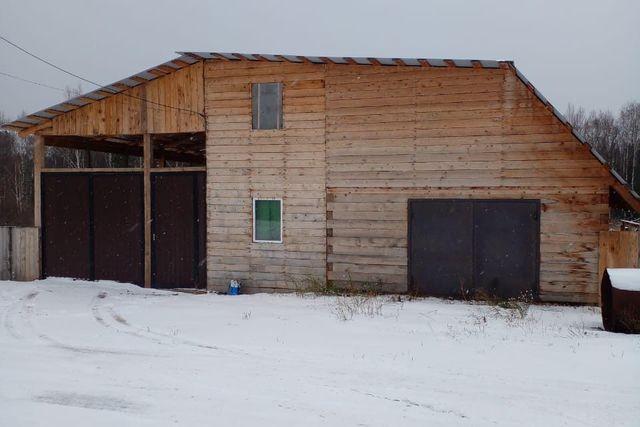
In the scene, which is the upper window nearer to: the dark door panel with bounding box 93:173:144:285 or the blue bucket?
the dark door panel with bounding box 93:173:144:285

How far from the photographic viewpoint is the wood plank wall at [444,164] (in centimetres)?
1209

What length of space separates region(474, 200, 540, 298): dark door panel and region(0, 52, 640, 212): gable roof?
182 centimetres

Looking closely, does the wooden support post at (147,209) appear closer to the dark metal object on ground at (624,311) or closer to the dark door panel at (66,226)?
the dark door panel at (66,226)

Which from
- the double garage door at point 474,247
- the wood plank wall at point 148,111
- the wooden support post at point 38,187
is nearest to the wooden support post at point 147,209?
the wood plank wall at point 148,111

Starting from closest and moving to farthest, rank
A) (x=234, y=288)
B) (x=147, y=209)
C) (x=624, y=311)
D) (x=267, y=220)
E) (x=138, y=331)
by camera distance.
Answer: (x=624, y=311), (x=138, y=331), (x=234, y=288), (x=267, y=220), (x=147, y=209)

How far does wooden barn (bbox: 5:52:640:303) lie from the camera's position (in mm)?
12297

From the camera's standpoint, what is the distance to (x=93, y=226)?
1548cm

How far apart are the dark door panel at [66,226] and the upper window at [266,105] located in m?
5.24

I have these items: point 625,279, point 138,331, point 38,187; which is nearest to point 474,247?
point 625,279

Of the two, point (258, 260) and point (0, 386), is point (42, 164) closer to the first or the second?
point (258, 260)

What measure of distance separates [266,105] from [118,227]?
5293 millimetres

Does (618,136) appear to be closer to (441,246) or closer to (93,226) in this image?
(441,246)

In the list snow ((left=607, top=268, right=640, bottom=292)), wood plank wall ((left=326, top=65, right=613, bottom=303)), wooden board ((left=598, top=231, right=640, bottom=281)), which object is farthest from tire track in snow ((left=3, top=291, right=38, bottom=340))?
wooden board ((left=598, top=231, right=640, bottom=281))

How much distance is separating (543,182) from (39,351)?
10.2 m
